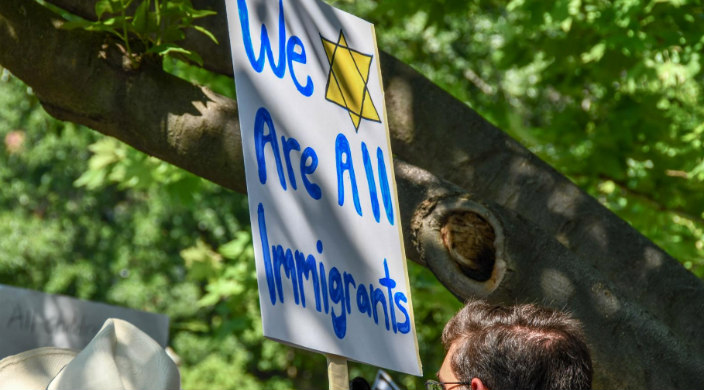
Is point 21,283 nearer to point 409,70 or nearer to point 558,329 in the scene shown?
point 409,70

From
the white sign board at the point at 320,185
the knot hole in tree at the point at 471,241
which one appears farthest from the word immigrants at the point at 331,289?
the knot hole in tree at the point at 471,241

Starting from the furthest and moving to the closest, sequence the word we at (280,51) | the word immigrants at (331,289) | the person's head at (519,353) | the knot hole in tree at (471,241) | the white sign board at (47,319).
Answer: the white sign board at (47,319), the knot hole in tree at (471,241), the word we at (280,51), the word immigrants at (331,289), the person's head at (519,353)

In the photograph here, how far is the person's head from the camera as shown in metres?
1.60

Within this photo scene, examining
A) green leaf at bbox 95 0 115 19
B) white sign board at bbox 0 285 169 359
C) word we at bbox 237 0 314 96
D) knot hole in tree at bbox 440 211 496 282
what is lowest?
white sign board at bbox 0 285 169 359

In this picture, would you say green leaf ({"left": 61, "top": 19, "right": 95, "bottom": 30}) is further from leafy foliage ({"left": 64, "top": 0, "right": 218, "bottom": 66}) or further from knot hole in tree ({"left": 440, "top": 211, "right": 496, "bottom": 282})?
knot hole in tree ({"left": 440, "top": 211, "right": 496, "bottom": 282})

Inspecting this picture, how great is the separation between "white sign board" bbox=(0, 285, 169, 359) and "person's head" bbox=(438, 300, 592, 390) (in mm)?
2317

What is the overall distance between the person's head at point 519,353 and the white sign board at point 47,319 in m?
2.32

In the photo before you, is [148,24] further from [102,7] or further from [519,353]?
[519,353]

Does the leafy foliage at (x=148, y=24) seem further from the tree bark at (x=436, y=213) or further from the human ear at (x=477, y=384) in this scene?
the human ear at (x=477, y=384)

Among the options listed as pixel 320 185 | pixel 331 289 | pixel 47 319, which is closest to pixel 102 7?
pixel 320 185

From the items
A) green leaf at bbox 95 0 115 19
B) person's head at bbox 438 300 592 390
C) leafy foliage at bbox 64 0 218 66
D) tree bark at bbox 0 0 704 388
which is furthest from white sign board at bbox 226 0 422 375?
green leaf at bbox 95 0 115 19

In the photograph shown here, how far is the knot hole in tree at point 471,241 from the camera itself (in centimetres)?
246

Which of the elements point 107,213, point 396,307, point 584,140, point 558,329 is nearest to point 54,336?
point 396,307

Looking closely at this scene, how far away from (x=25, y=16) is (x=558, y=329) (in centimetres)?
169
